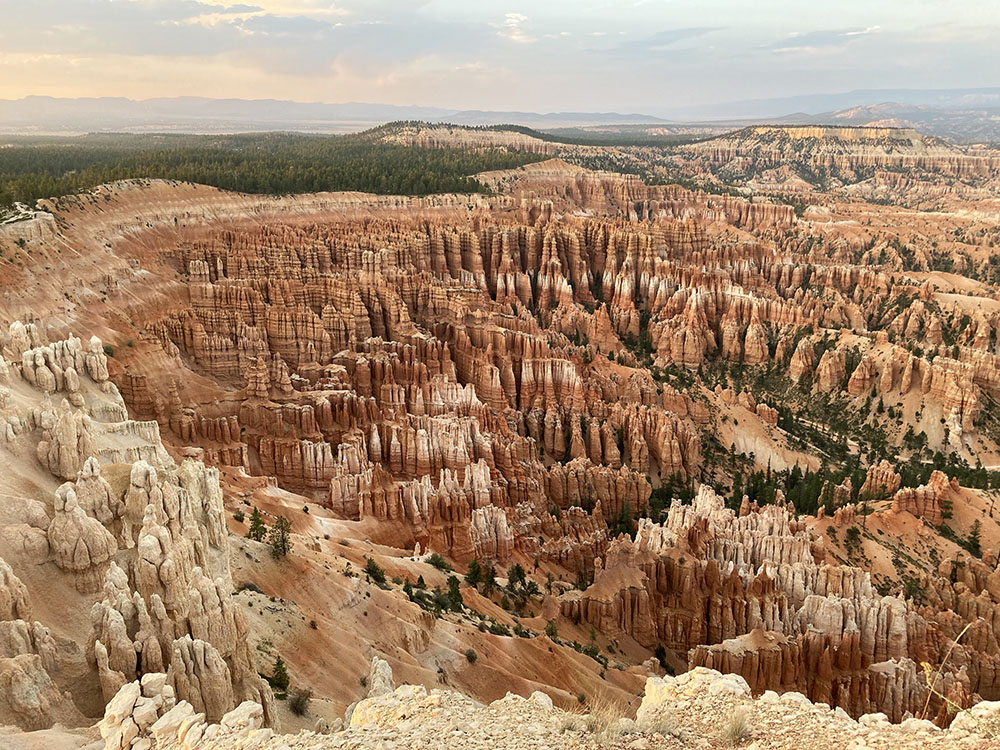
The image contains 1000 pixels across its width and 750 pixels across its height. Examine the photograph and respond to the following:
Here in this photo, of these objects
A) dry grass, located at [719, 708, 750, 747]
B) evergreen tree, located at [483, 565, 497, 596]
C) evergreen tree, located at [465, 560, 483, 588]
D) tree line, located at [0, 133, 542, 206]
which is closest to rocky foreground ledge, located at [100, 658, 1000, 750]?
dry grass, located at [719, 708, 750, 747]

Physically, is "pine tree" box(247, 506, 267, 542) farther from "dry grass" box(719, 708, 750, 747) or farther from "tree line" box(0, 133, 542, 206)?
"tree line" box(0, 133, 542, 206)

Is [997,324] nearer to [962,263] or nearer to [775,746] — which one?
[962,263]

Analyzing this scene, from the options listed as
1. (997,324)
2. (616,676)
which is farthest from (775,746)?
(997,324)

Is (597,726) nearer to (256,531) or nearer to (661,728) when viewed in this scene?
(661,728)

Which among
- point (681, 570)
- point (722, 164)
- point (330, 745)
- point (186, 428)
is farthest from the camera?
point (722, 164)

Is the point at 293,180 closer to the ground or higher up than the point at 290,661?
higher up

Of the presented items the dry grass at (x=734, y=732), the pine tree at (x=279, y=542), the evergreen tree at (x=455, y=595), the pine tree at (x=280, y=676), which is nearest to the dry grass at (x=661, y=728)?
the dry grass at (x=734, y=732)

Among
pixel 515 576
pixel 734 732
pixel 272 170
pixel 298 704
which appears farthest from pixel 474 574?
pixel 272 170
